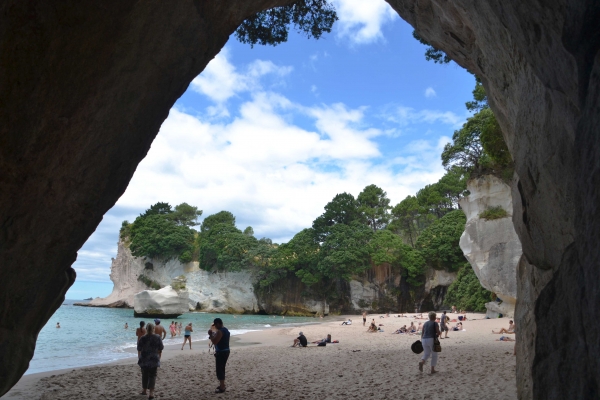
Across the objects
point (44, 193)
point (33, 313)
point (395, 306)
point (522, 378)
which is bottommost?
point (395, 306)

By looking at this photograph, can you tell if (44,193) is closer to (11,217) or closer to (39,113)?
(11,217)

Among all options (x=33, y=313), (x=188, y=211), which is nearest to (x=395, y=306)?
(x=188, y=211)

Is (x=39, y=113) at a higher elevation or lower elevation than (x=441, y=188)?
lower

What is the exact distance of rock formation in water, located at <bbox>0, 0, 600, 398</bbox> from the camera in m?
2.59

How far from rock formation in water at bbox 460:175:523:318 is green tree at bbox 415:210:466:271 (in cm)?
1765

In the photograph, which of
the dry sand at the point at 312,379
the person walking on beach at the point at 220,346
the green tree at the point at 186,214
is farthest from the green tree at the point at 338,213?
the person walking on beach at the point at 220,346

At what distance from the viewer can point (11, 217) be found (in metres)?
4.50

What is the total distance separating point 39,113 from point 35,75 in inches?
16.3

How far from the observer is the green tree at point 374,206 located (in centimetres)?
5953

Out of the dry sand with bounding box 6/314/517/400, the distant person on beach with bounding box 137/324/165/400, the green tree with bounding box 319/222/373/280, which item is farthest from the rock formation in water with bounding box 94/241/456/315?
the distant person on beach with bounding box 137/324/165/400

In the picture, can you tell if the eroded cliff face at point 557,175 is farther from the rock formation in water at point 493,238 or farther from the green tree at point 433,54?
the rock formation in water at point 493,238

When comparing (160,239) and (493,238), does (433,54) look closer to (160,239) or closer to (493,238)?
(493,238)

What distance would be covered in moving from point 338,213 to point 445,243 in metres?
17.1

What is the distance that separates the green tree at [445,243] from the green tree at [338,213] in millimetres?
12012
